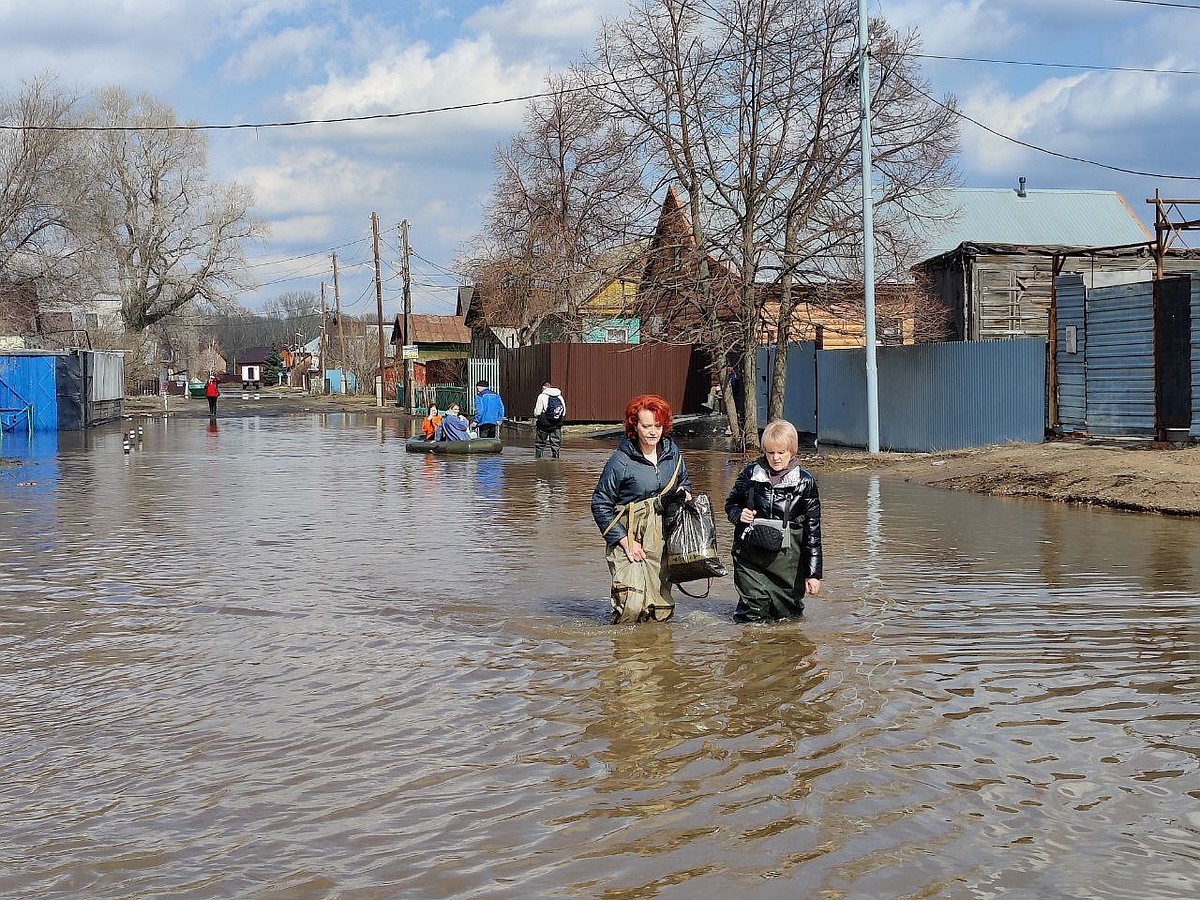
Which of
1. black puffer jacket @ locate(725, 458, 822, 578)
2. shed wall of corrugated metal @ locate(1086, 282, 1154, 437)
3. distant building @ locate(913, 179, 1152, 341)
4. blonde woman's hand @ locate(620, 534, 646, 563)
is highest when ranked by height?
distant building @ locate(913, 179, 1152, 341)

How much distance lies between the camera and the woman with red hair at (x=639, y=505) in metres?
8.47

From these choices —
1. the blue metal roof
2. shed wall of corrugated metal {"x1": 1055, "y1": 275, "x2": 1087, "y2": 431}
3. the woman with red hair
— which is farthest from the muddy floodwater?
the blue metal roof

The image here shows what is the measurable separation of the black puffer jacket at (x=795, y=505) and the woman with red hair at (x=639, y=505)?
1.46 ft

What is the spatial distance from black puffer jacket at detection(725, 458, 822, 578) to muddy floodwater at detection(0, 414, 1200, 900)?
558 mm

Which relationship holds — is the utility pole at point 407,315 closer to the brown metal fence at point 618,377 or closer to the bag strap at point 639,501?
the brown metal fence at point 618,377

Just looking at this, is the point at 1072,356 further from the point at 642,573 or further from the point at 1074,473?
the point at 642,573

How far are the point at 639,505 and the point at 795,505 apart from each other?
3.23 feet

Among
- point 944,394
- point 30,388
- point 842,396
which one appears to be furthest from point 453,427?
point 30,388

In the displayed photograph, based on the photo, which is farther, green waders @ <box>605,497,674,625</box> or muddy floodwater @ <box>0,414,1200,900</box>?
green waders @ <box>605,497,674,625</box>

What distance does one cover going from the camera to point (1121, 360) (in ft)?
68.5

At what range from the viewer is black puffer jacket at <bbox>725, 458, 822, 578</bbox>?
8320 mm

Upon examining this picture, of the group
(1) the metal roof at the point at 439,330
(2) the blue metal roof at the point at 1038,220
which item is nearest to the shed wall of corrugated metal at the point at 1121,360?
(2) the blue metal roof at the point at 1038,220

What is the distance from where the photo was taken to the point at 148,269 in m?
75.8

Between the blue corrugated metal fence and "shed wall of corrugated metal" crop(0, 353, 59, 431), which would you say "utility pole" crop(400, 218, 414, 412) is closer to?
"shed wall of corrugated metal" crop(0, 353, 59, 431)
